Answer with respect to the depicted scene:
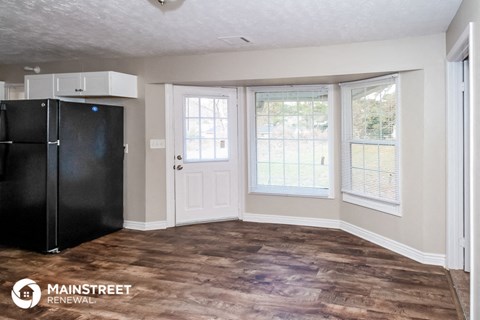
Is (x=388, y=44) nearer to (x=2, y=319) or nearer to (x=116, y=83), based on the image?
(x=116, y=83)

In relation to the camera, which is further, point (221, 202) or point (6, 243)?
point (221, 202)

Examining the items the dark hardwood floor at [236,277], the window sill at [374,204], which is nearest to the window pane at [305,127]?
the window sill at [374,204]

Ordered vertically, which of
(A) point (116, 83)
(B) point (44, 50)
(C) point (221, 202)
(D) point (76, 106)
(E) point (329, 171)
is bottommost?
(C) point (221, 202)

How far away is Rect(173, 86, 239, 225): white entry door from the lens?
525 centimetres

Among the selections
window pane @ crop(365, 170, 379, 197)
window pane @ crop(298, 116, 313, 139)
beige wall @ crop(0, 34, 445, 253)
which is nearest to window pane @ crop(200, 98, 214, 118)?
beige wall @ crop(0, 34, 445, 253)

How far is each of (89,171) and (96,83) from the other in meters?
1.08

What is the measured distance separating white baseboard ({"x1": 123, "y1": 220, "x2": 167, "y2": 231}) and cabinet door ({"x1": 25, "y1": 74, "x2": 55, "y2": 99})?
1926mm

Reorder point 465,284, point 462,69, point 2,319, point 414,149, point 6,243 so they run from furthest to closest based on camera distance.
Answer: point 6,243 < point 414,149 < point 462,69 < point 465,284 < point 2,319

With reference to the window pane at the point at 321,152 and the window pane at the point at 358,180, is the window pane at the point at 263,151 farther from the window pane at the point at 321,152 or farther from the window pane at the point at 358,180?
the window pane at the point at 358,180

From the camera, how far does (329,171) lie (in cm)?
506

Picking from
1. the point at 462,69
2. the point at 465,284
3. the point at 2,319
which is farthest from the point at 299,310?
the point at 462,69

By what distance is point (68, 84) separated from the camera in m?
4.77

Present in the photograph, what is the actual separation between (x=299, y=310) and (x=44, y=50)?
4113 mm

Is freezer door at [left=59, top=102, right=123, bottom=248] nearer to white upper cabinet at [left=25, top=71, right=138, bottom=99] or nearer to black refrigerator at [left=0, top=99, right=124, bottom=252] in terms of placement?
black refrigerator at [left=0, top=99, right=124, bottom=252]
